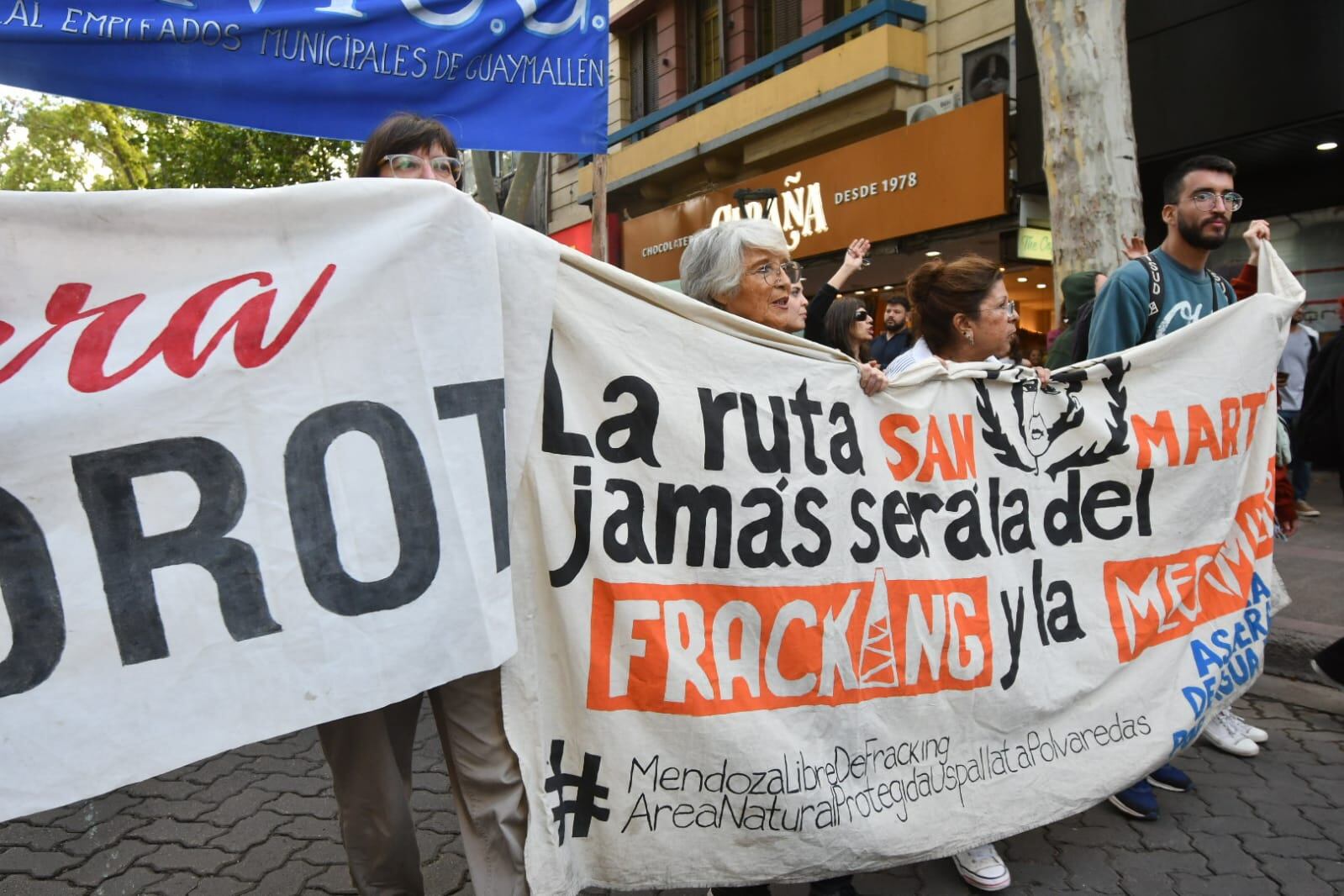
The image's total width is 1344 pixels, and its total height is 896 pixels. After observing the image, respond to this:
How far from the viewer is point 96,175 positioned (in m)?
31.0

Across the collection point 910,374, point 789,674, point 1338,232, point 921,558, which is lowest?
point 789,674

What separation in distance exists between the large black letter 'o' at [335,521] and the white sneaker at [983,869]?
172cm

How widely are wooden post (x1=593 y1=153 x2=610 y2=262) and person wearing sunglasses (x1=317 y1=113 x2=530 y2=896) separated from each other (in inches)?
61.9

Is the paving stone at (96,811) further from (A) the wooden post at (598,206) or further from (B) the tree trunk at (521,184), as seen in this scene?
(B) the tree trunk at (521,184)

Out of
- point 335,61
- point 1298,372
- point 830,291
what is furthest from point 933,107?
point 335,61

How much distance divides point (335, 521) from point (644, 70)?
17233mm

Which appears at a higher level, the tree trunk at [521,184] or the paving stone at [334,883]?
the tree trunk at [521,184]

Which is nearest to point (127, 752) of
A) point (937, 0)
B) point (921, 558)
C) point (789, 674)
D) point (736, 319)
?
point (789, 674)

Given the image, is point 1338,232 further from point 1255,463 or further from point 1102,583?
point 1102,583

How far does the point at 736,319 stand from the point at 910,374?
0.59 metres

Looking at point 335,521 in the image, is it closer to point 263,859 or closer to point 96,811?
point 263,859

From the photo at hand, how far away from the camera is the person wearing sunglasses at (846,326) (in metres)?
5.21

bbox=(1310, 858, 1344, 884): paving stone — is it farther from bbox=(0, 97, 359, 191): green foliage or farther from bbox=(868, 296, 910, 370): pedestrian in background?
bbox=(0, 97, 359, 191): green foliage

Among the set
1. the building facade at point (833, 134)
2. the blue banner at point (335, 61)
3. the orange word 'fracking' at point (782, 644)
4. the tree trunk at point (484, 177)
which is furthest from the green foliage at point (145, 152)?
the orange word 'fracking' at point (782, 644)
